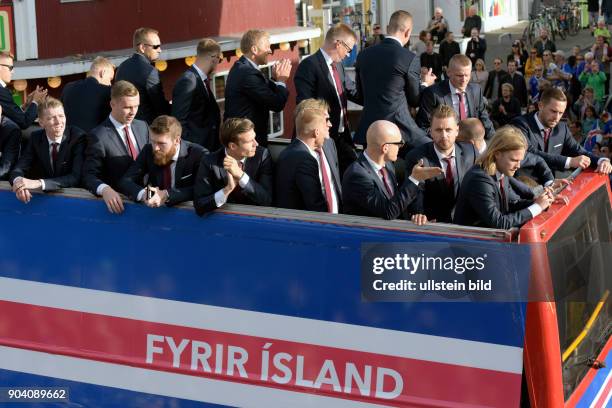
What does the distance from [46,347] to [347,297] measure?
2233 millimetres

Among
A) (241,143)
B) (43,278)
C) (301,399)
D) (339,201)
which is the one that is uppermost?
(241,143)

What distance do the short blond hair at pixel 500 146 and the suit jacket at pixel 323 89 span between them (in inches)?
98.2

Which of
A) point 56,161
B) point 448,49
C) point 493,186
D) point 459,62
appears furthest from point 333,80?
point 448,49

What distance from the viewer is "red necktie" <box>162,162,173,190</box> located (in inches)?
286

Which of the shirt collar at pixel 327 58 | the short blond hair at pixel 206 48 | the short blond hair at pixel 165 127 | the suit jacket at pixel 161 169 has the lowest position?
the suit jacket at pixel 161 169

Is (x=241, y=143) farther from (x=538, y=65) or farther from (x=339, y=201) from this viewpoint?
(x=538, y=65)

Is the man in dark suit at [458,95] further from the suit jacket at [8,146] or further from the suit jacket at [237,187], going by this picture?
the suit jacket at [8,146]

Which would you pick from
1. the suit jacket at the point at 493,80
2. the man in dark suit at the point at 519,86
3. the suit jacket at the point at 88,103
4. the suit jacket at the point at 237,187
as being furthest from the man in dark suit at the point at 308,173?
the suit jacket at the point at 493,80

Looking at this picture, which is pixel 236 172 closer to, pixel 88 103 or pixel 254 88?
pixel 254 88

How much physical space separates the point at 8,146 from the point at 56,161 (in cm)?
52

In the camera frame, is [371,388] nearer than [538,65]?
Yes

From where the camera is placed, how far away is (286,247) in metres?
6.29

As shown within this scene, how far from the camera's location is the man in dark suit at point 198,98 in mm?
8938

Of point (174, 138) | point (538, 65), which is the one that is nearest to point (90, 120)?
point (174, 138)
